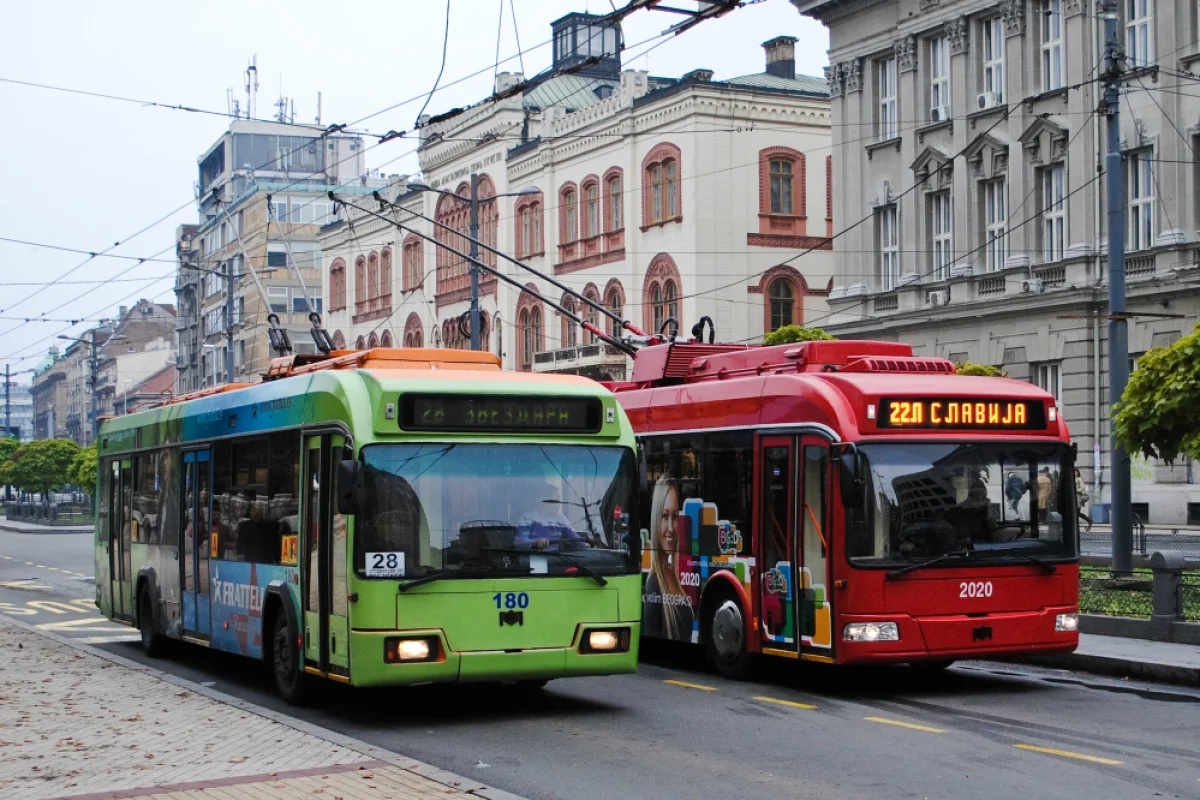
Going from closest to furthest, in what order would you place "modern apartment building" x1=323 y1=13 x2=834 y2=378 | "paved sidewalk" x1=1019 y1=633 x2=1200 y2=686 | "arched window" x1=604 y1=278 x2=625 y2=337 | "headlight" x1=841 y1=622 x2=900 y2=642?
1. "headlight" x1=841 y1=622 x2=900 y2=642
2. "paved sidewalk" x1=1019 y1=633 x2=1200 y2=686
3. "modern apartment building" x1=323 y1=13 x2=834 y2=378
4. "arched window" x1=604 y1=278 x2=625 y2=337

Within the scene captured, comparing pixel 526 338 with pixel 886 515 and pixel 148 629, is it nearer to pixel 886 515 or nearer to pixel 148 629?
pixel 148 629

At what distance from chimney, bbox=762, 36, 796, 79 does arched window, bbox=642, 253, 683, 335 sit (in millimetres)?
9249

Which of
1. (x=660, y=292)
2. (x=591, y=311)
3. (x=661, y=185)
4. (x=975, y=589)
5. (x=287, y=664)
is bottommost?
(x=287, y=664)

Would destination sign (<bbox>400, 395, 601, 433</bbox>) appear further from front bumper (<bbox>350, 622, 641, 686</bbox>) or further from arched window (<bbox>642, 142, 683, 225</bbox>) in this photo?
arched window (<bbox>642, 142, 683, 225</bbox>)

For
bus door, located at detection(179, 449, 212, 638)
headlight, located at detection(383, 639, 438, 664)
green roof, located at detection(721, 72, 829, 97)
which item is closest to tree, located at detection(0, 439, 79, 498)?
green roof, located at detection(721, 72, 829, 97)

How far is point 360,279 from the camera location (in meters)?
75.1

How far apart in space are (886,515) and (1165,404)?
7.84 meters

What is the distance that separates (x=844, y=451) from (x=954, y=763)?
142 inches

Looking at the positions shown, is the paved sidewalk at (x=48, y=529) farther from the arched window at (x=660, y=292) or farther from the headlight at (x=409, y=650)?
the headlight at (x=409, y=650)

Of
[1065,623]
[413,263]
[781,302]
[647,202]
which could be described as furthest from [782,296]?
[1065,623]

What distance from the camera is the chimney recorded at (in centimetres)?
5719

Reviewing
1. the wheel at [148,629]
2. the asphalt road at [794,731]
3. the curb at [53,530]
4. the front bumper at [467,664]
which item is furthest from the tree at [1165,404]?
the curb at [53,530]

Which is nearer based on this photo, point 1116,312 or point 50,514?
point 1116,312

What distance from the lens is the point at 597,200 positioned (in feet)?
181
